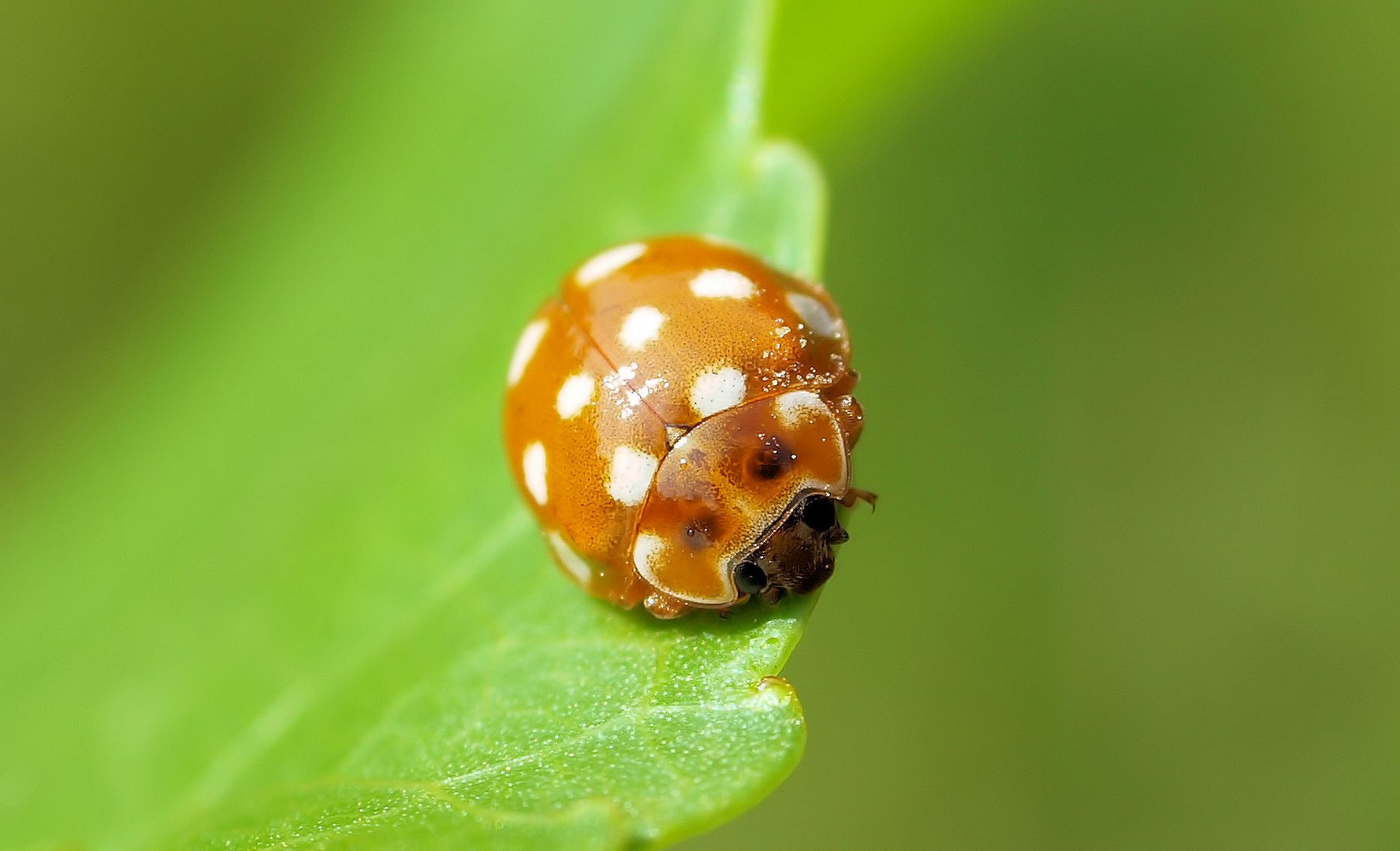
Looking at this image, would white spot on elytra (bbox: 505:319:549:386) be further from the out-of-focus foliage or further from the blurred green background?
the out-of-focus foliage

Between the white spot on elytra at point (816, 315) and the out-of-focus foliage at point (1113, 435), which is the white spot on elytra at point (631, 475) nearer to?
the white spot on elytra at point (816, 315)

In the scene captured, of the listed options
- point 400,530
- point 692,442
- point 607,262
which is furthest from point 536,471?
point 400,530

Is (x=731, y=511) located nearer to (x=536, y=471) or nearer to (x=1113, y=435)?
(x=536, y=471)

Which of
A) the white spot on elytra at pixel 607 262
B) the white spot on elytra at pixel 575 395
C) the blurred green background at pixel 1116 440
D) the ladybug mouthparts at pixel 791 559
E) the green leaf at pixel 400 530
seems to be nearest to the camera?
the green leaf at pixel 400 530

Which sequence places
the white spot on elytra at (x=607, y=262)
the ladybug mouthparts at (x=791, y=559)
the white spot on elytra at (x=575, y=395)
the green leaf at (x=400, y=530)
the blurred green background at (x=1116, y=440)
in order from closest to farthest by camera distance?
the green leaf at (x=400, y=530) < the ladybug mouthparts at (x=791, y=559) < the white spot on elytra at (x=575, y=395) < the white spot on elytra at (x=607, y=262) < the blurred green background at (x=1116, y=440)

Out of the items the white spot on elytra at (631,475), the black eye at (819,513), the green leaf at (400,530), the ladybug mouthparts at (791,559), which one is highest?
the black eye at (819,513)

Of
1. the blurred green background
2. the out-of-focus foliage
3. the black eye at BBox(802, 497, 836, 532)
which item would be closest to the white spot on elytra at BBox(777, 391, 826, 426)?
the black eye at BBox(802, 497, 836, 532)

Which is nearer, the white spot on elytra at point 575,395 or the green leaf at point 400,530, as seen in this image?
the green leaf at point 400,530

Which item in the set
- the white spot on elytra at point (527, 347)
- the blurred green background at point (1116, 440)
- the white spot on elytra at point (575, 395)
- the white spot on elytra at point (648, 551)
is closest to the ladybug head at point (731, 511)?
the white spot on elytra at point (648, 551)
